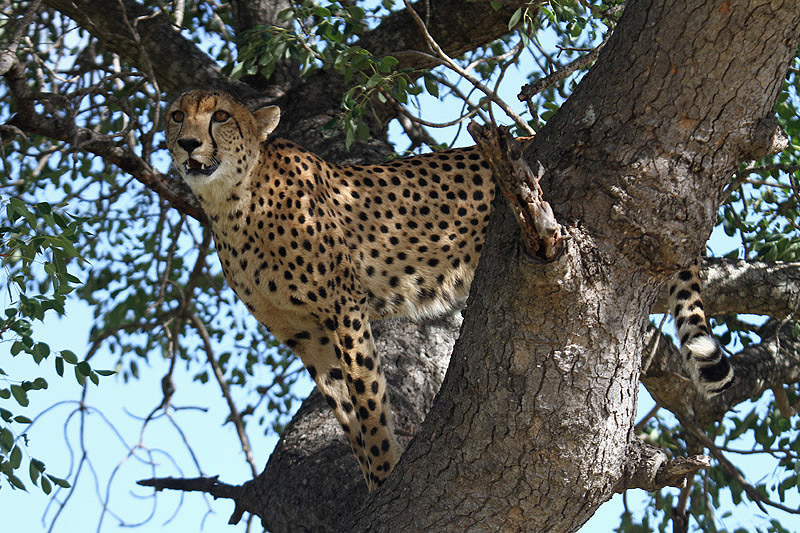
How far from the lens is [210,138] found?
4391 mm

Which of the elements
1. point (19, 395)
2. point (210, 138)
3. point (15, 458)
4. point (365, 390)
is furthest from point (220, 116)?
point (15, 458)

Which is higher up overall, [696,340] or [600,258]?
[696,340]

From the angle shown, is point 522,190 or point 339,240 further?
point 339,240

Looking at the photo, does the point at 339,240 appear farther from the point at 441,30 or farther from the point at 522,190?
the point at 522,190

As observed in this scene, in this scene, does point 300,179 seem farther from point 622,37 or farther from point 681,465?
point 681,465

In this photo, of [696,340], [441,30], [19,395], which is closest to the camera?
[19,395]

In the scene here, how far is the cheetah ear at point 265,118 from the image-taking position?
469 centimetres

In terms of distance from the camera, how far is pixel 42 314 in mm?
3277

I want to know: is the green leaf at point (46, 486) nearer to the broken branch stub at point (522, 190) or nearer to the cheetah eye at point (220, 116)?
the cheetah eye at point (220, 116)

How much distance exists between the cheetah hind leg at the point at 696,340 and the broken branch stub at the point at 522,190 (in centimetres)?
127

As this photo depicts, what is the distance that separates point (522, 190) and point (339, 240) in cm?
221

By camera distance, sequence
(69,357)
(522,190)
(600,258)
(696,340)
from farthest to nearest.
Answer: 1. (696,340)
2. (69,357)
3. (600,258)
4. (522,190)

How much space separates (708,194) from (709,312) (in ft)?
7.01

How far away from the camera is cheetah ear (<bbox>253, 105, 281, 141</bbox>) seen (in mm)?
4688
